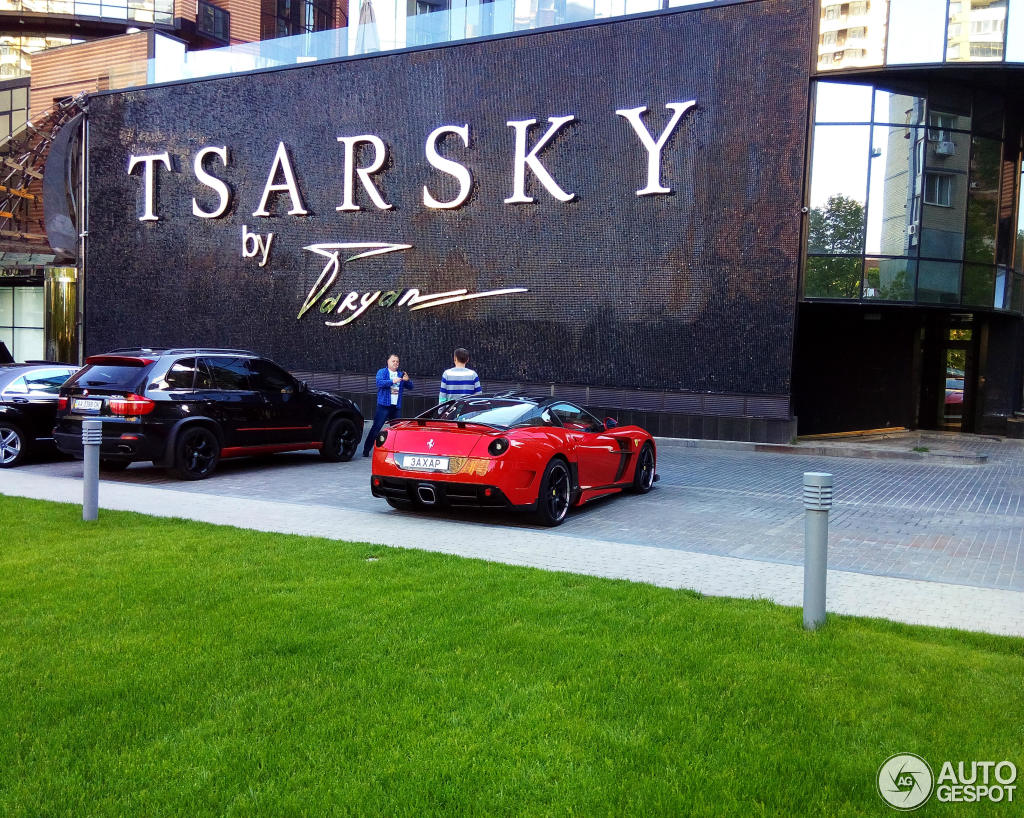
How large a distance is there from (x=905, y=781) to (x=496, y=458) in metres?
5.54

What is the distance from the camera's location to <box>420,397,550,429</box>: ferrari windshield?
926 cm

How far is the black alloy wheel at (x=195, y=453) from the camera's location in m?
11.4

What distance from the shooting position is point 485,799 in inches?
124

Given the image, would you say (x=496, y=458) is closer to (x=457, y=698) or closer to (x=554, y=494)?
(x=554, y=494)

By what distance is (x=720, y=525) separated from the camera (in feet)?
30.1

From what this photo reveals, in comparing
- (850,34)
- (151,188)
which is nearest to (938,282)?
(850,34)

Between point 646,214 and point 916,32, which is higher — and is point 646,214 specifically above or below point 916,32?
below

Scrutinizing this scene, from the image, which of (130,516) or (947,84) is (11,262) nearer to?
(130,516)

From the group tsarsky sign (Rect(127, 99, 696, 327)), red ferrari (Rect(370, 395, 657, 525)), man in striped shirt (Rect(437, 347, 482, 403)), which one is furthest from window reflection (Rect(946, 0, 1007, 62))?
red ferrari (Rect(370, 395, 657, 525))

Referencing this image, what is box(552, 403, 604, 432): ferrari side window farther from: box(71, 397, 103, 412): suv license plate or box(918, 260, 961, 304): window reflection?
box(918, 260, 961, 304): window reflection

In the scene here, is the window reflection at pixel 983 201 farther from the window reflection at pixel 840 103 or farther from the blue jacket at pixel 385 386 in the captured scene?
the blue jacket at pixel 385 386

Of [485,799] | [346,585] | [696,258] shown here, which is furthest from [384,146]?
[485,799]

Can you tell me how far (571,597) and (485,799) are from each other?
2.77 meters

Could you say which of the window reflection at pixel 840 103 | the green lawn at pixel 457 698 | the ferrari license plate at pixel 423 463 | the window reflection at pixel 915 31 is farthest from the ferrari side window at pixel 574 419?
the window reflection at pixel 915 31
